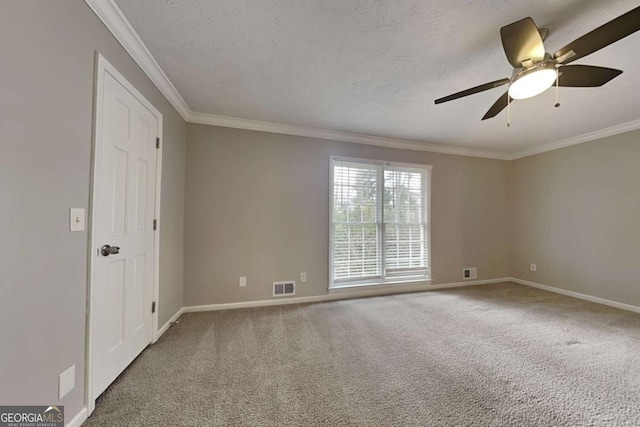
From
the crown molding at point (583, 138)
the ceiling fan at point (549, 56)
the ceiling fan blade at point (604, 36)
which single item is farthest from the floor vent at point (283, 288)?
the crown molding at point (583, 138)

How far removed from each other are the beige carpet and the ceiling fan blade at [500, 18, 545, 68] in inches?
85.9

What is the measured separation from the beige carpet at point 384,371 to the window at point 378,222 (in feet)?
2.79

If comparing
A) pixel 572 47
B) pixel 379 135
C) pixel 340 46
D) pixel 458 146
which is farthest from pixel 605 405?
pixel 458 146

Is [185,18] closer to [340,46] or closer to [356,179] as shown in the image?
[340,46]

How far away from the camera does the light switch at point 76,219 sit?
130 centimetres

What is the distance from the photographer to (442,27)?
1618 mm

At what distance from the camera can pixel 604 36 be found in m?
1.26

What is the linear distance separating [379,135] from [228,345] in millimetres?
3337

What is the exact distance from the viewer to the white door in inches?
59.3

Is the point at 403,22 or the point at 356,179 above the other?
the point at 403,22

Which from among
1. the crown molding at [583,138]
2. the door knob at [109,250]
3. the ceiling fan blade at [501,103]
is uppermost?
the crown molding at [583,138]

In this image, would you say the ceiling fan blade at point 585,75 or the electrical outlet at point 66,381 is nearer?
the electrical outlet at point 66,381

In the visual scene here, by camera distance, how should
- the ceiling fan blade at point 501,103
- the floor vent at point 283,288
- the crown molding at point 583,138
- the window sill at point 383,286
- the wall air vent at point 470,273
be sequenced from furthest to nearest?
the wall air vent at point 470,273, the window sill at point 383,286, the floor vent at point 283,288, the crown molding at point 583,138, the ceiling fan blade at point 501,103

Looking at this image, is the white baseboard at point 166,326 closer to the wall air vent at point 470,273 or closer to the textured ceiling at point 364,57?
the textured ceiling at point 364,57
